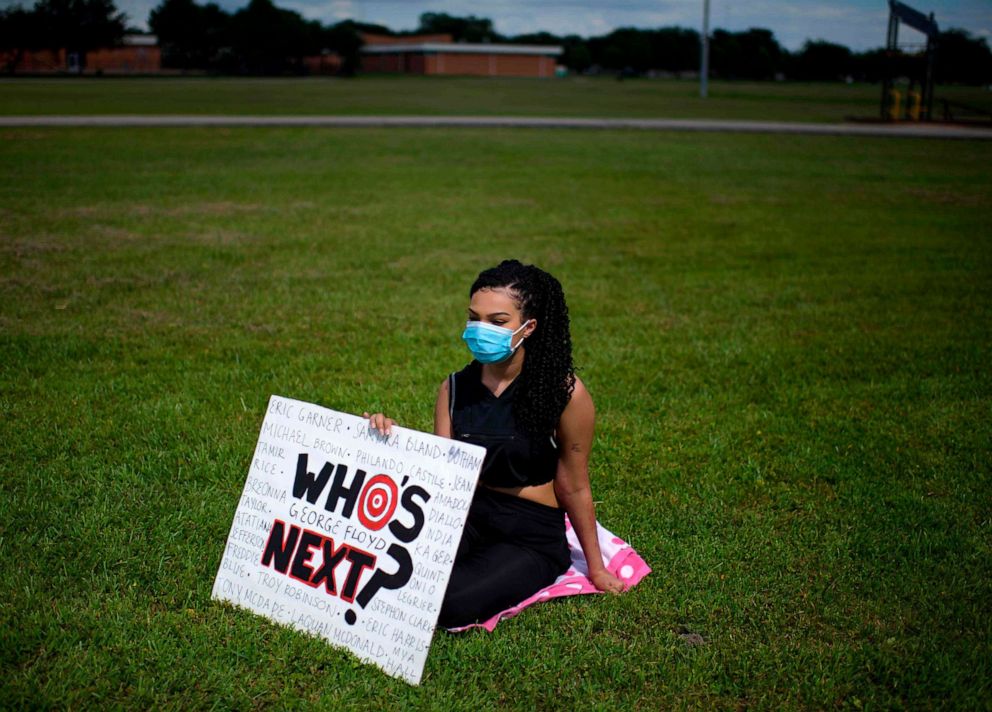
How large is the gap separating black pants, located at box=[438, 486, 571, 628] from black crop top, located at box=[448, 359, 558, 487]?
112mm

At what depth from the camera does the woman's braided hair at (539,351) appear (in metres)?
3.50

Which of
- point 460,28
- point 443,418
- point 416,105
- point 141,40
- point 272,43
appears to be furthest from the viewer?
point 460,28

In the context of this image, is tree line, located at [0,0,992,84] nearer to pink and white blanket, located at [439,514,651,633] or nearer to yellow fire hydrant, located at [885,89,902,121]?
yellow fire hydrant, located at [885,89,902,121]

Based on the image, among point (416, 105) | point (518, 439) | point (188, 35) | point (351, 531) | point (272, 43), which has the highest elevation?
point (188, 35)

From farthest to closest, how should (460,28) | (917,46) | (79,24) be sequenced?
(460,28)
(79,24)
(917,46)

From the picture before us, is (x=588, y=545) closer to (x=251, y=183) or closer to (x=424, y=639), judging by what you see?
(x=424, y=639)

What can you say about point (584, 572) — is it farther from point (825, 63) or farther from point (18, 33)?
point (825, 63)

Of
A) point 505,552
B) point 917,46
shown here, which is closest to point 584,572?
point 505,552

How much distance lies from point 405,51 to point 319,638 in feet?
350

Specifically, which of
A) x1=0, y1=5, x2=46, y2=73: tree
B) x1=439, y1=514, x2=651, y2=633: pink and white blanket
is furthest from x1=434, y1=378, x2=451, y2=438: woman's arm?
x1=0, y1=5, x2=46, y2=73: tree

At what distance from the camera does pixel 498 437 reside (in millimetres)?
3584

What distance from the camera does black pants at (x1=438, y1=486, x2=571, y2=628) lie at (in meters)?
3.48

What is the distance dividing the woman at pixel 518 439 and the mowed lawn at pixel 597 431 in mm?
182

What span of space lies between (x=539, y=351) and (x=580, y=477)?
1.78ft
